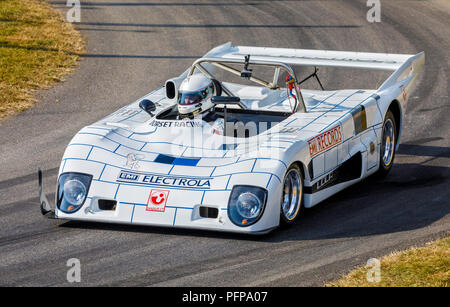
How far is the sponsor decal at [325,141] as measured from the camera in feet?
31.5

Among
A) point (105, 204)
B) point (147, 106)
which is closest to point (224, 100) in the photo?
point (147, 106)

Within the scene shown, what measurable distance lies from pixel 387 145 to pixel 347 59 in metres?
1.59

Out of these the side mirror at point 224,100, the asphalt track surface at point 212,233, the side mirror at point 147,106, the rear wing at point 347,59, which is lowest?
the asphalt track surface at point 212,233

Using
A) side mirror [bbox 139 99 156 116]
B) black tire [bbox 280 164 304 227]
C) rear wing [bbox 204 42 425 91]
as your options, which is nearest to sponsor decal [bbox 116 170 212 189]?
black tire [bbox 280 164 304 227]

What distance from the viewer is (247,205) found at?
8.76 m

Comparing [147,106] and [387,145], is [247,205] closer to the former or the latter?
[147,106]

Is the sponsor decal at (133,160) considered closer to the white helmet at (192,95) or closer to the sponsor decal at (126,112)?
the white helmet at (192,95)

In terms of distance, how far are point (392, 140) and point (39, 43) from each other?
10034 mm

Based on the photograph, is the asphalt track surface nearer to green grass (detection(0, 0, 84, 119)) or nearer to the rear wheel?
the rear wheel

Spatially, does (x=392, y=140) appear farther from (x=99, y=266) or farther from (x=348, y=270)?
(x=99, y=266)

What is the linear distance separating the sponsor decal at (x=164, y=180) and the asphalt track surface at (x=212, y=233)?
21.5 inches

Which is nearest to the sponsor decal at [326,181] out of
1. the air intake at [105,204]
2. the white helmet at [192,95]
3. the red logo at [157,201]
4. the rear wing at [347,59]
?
the white helmet at [192,95]

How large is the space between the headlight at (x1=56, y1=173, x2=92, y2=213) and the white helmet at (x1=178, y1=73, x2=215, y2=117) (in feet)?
5.12
